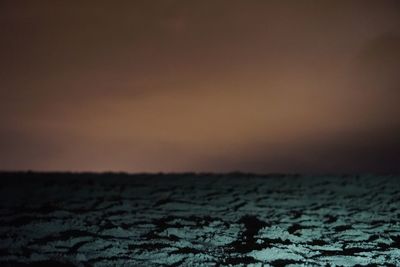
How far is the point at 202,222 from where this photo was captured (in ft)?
9.68

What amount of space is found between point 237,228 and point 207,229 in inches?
7.5

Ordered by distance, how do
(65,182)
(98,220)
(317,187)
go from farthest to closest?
(65,182) → (317,187) → (98,220)

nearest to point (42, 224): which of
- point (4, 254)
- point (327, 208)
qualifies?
point (4, 254)

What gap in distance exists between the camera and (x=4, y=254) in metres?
2.22

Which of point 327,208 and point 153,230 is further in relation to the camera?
point 327,208

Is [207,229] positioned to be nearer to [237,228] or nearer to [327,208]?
[237,228]

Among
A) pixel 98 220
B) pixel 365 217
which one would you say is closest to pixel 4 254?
pixel 98 220

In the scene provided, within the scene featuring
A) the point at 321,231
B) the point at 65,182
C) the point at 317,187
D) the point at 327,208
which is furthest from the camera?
the point at 65,182

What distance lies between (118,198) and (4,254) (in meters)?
1.70

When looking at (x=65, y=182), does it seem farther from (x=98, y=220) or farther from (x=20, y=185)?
(x=98, y=220)

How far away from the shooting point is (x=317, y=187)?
445 cm

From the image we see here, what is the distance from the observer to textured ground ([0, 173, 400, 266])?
85.8 inches

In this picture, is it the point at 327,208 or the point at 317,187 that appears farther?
the point at 317,187

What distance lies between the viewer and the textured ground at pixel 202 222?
2180 millimetres
